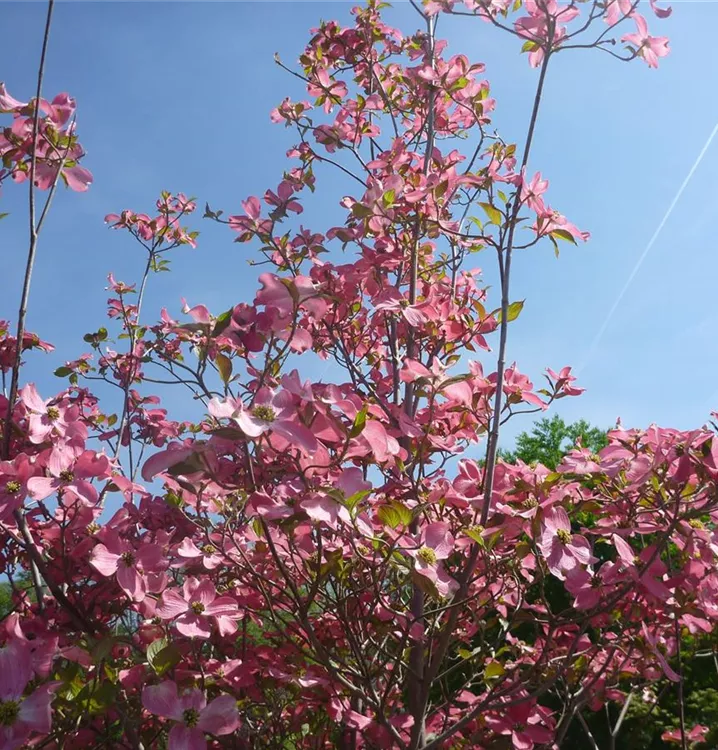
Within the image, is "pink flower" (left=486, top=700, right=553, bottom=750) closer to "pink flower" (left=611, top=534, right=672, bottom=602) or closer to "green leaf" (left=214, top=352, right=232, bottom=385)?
"pink flower" (left=611, top=534, right=672, bottom=602)

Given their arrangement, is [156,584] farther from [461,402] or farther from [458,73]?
[458,73]

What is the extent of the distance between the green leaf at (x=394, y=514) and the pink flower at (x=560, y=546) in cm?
31

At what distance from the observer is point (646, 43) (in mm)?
1782

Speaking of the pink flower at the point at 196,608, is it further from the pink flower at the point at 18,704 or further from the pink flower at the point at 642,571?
the pink flower at the point at 642,571

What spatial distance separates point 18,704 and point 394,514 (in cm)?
74

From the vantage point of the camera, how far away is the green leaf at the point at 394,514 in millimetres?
1245

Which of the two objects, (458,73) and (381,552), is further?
(458,73)

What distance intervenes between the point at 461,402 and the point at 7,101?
1302 millimetres

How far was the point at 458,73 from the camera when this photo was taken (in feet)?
7.88

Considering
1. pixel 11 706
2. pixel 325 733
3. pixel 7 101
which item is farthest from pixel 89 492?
pixel 325 733

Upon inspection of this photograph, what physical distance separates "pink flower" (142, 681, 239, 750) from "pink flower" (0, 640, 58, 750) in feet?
0.59

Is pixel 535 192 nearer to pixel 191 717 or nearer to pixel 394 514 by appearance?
pixel 394 514

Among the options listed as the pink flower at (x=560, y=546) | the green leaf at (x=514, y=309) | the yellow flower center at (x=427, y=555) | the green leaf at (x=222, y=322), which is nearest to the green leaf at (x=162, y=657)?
the yellow flower center at (x=427, y=555)

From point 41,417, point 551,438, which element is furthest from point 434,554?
point 551,438
